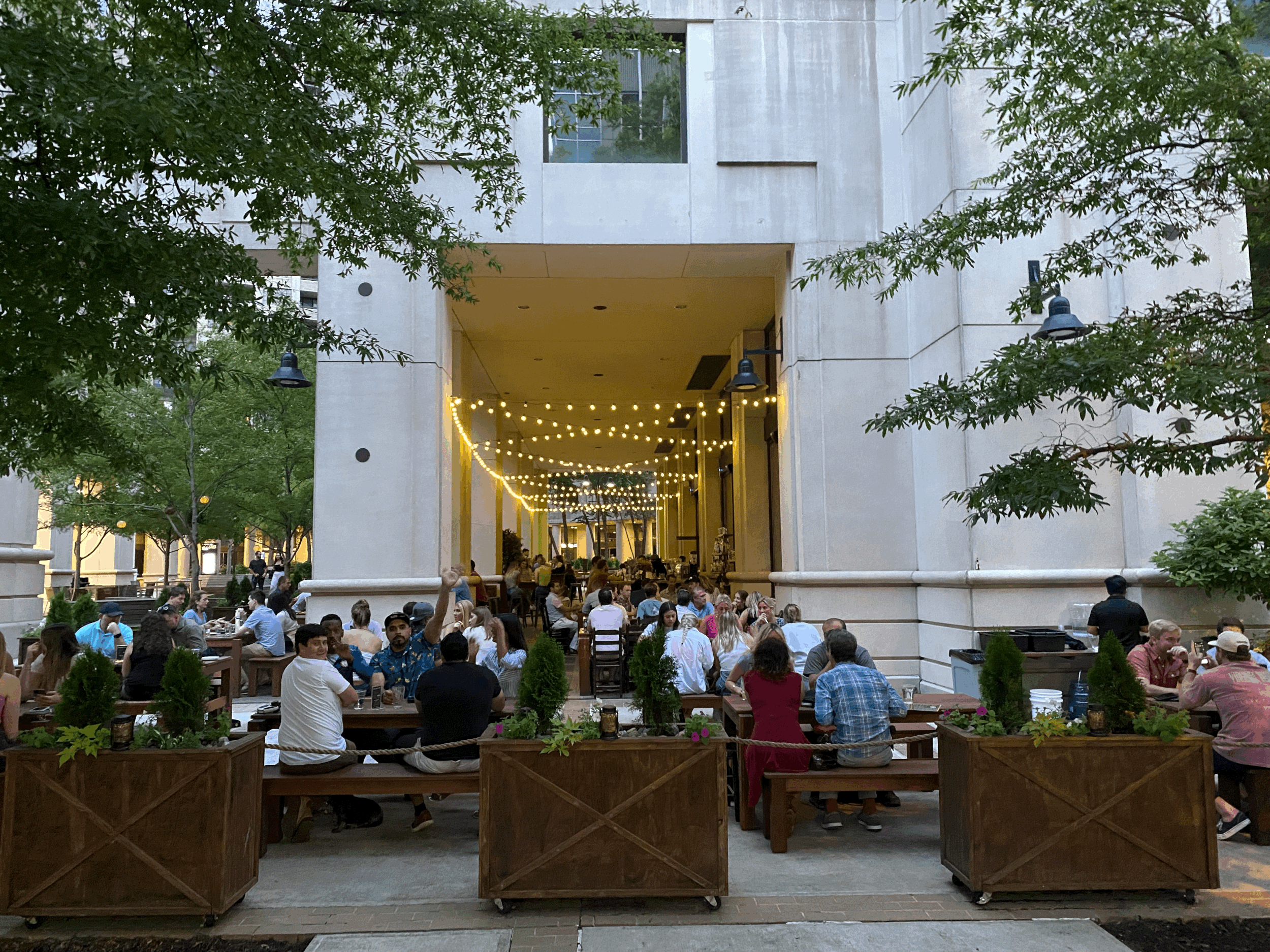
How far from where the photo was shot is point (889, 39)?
46.8 feet

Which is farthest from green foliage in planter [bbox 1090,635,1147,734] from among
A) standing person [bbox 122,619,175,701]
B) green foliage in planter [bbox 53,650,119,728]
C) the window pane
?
the window pane

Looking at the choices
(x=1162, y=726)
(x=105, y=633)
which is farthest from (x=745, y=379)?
(x=1162, y=726)

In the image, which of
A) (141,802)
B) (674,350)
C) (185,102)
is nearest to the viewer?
(141,802)

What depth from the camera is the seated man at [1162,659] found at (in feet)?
27.1

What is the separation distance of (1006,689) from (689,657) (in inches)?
142

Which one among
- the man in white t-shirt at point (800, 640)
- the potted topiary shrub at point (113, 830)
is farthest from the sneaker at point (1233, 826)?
the potted topiary shrub at point (113, 830)

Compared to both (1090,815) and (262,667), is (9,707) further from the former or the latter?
(262,667)

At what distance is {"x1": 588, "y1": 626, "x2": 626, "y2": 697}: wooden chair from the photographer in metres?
13.4

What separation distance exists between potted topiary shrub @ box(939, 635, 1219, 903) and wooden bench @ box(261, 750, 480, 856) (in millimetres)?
3144

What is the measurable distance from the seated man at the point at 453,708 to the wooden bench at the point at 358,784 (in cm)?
10

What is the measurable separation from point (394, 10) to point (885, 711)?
6.47 meters

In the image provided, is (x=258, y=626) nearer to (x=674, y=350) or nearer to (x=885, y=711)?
(x=885, y=711)

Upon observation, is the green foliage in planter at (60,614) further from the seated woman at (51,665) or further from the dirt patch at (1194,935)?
the dirt patch at (1194,935)

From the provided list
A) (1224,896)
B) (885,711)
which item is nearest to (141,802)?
(885,711)
